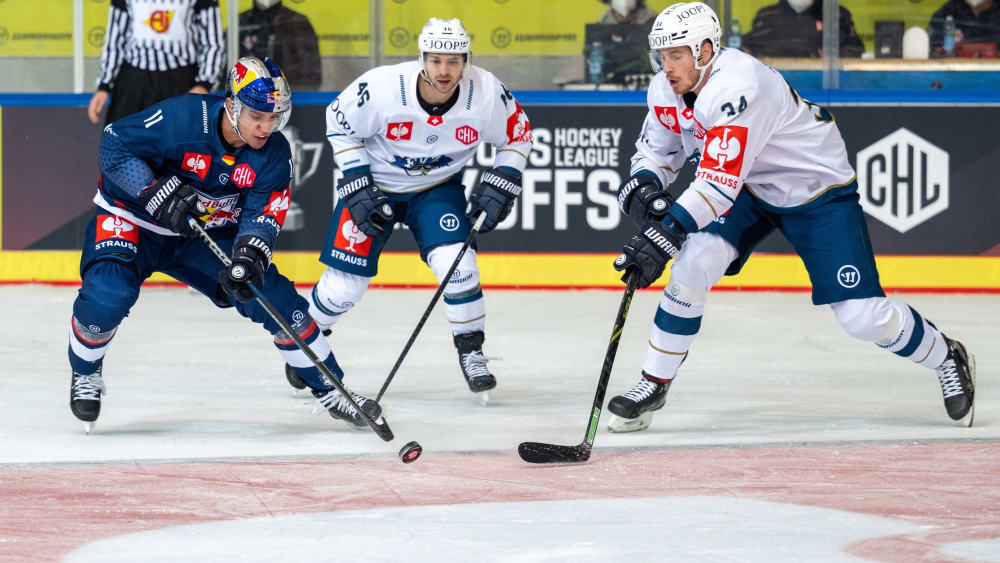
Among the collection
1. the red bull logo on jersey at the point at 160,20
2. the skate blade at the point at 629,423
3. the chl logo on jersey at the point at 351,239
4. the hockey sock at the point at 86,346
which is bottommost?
the skate blade at the point at 629,423

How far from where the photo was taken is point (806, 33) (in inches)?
325

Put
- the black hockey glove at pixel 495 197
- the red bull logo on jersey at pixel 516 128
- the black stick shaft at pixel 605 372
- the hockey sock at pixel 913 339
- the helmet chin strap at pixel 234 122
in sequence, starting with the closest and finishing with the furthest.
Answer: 1. the black stick shaft at pixel 605 372
2. the helmet chin strap at pixel 234 122
3. the hockey sock at pixel 913 339
4. the black hockey glove at pixel 495 197
5. the red bull logo on jersey at pixel 516 128

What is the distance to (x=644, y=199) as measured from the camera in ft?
15.0

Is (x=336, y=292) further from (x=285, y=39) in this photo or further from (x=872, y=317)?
(x=285, y=39)

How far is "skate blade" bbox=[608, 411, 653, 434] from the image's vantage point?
454 centimetres

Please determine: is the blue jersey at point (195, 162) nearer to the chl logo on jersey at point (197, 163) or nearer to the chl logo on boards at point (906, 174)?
the chl logo on jersey at point (197, 163)

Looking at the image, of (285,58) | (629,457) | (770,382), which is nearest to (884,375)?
(770,382)

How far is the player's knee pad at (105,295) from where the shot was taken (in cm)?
433

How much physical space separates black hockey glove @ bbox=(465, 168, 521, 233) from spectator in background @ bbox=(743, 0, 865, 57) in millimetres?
3384

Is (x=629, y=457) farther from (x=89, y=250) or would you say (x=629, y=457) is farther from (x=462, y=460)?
(x=89, y=250)

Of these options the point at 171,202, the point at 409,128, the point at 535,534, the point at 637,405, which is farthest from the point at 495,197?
the point at 535,534

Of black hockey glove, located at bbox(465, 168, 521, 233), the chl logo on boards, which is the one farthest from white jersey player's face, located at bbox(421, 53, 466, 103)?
the chl logo on boards

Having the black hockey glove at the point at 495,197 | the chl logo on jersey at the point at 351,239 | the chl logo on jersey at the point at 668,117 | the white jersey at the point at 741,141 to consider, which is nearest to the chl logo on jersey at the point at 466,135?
the black hockey glove at the point at 495,197

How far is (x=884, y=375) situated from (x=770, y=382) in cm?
49
